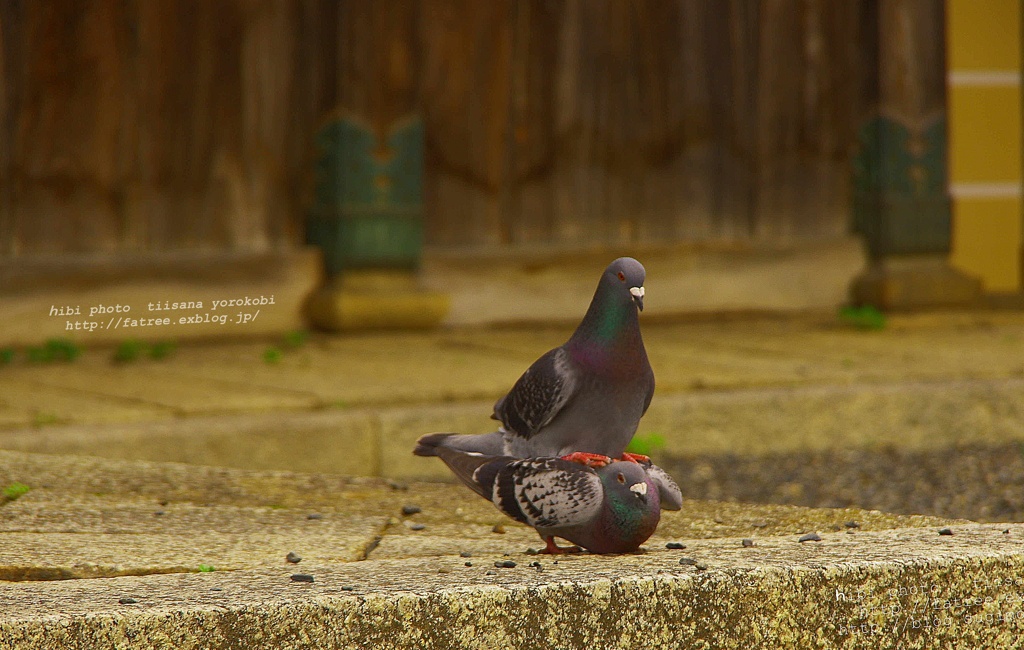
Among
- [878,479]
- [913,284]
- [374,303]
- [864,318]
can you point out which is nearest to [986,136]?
[913,284]

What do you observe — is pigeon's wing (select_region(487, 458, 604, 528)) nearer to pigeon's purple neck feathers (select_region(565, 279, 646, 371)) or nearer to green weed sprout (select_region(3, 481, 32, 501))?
pigeon's purple neck feathers (select_region(565, 279, 646, 371))

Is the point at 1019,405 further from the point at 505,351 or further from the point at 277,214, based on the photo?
the point at 277,214

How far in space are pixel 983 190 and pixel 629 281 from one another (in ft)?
15.9

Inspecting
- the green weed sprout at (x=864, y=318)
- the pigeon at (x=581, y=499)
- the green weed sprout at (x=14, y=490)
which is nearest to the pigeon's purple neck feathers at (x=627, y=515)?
the pigeon at (x=581, y=499)

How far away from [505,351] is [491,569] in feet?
9.60

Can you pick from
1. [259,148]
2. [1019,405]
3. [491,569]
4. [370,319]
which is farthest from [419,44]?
[491,569]

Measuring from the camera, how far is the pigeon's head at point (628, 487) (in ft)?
8.49

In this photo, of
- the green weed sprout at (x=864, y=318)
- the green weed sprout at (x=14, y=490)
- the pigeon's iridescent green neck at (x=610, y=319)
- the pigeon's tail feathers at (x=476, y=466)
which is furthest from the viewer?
the green weed sprout at (x=864, y=318)

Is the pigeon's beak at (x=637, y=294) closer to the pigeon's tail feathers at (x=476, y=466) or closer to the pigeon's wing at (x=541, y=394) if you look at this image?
the pigeon's wing at (x=541, y=394)

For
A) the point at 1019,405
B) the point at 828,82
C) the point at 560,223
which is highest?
the point at 828,82

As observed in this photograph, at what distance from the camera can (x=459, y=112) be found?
6086 millimetres

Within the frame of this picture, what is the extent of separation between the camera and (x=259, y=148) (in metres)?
5.86

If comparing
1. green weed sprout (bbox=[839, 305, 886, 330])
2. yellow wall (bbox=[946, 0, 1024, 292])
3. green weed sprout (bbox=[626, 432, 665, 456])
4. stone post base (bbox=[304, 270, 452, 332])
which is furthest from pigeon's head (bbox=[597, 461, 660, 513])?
yellow wall (bbox=[946, 0, 1024, 292])

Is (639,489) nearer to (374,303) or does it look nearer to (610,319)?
(610,319)
